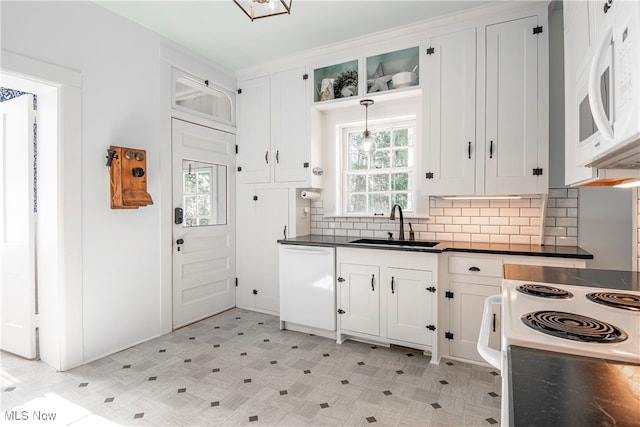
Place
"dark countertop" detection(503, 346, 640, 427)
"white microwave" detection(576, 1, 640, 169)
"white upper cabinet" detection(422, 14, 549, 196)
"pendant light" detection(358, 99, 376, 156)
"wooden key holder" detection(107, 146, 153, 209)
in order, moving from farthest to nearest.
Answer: "pendant light" detection(358, 99, 376, 156) < "wooden key holder" detection(107, 146, 153, 209) < "white upper cabinet" detection(422, 14, 549, 196) < "white microwave" detection(576, 1, 640, 169) < "dark countertop" detection(503, 346, 640, 427)

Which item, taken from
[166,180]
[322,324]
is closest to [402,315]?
[322,324]

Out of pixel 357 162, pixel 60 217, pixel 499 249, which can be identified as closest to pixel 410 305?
pixel 499 249

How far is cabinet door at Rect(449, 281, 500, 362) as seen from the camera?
2.75m

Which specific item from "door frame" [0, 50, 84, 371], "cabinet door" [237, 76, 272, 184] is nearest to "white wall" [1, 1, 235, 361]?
"door frame" [0, 50, 84, 371]

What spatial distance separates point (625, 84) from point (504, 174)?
2040 millimetres

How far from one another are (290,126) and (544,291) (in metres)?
3.02

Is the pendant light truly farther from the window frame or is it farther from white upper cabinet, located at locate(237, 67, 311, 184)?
white upper cabinet, located at locate(237, 67, 311, 184)

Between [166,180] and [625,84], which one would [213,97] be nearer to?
[166,180]

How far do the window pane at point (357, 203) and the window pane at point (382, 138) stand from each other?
1.94 ft

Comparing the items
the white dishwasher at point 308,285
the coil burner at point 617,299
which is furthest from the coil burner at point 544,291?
the white dishwasher at point 308,285

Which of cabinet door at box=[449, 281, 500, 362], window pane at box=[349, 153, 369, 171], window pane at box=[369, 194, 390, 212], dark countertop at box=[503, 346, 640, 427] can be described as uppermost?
window pane at box=[349, 153, 369, 171]

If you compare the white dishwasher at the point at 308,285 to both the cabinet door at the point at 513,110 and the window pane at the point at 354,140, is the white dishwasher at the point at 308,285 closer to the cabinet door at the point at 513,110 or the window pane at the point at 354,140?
the window pane at the point at 354,140

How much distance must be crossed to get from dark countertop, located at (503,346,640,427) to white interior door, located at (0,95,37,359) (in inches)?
136

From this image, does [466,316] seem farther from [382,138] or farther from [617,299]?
[382,138]
